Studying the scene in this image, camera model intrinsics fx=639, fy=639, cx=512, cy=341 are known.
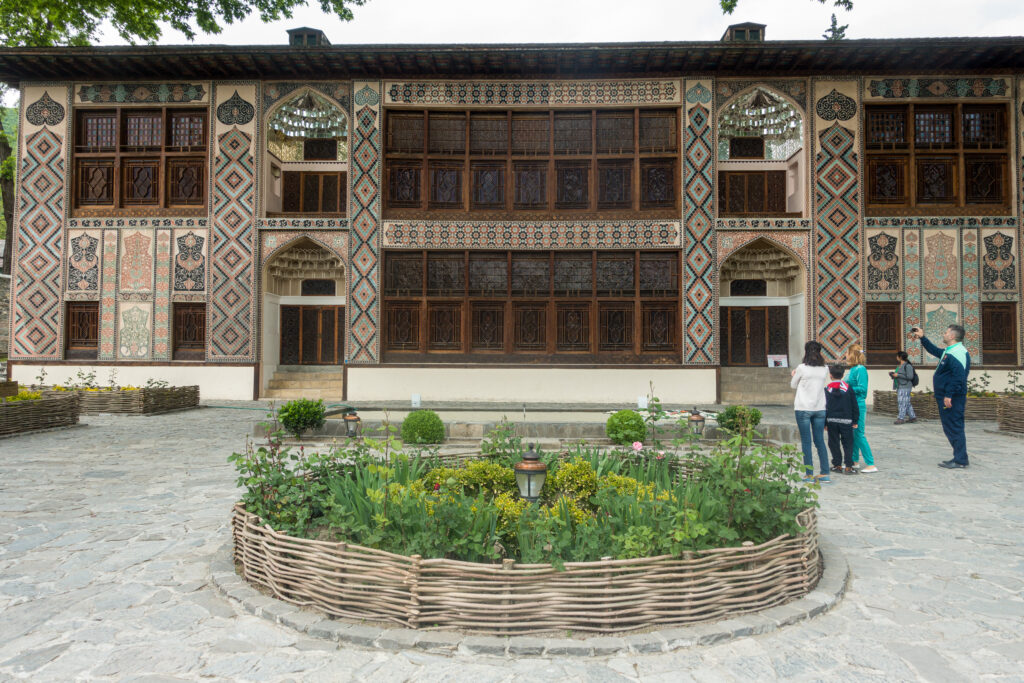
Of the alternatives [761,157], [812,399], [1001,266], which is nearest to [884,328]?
[1001,266]

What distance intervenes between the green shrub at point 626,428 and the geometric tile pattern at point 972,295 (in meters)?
11.6

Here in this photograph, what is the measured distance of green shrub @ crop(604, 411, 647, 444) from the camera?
7.98 metres

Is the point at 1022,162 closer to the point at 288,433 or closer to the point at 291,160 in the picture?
the point at 288,433

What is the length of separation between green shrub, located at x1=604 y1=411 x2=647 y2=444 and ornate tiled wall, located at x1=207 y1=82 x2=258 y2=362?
10904mm

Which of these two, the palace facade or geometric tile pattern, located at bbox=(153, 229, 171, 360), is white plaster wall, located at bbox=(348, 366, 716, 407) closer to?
the palace facade

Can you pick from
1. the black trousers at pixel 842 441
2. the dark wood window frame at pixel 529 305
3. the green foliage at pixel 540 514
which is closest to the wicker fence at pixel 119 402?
the dark wood window frame at pixel 529 305

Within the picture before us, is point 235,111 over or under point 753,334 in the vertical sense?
over

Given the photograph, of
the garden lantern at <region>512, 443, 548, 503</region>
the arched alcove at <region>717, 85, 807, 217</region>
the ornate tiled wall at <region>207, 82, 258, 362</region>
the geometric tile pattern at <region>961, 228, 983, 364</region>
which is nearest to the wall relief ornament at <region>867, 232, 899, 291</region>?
the geometric tile pattern at <region>961, 228, 983, 364</region>

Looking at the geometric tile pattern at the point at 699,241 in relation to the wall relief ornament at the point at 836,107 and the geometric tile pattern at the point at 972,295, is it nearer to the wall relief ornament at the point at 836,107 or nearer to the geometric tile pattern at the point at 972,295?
the wall relief ornament at the point at 836,107

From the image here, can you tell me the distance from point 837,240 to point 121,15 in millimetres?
20554

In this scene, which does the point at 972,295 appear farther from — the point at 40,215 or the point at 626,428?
the point at 40,215

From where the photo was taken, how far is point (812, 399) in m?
6.87

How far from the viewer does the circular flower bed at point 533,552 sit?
304cm

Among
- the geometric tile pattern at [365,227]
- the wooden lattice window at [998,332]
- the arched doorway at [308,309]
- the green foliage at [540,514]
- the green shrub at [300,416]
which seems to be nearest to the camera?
the green foliage at [540,514]
